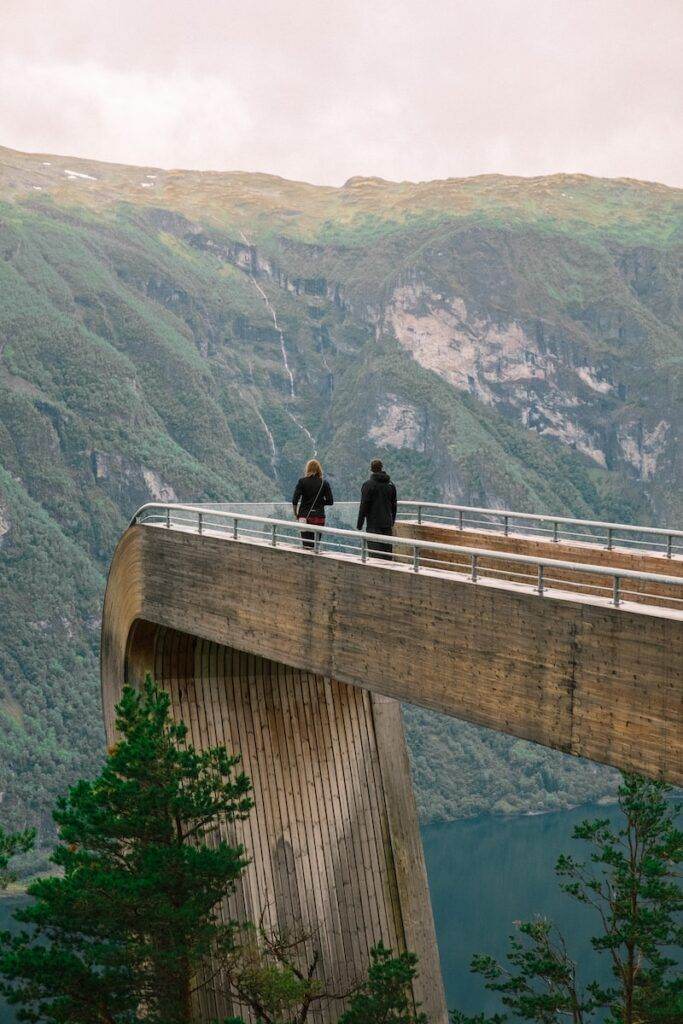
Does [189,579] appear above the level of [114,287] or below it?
below

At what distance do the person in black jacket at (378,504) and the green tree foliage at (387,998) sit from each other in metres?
4.24

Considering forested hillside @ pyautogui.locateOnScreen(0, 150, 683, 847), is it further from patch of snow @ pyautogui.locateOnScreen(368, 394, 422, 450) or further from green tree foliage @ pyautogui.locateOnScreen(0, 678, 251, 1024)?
green tree foliage @ pyautogui.locateOnScreen(0, 678, 251, 1024)

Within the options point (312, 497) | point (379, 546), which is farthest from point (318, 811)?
point (379, 546)

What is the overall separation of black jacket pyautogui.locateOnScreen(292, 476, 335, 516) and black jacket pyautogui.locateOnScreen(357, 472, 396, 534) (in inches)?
28.1

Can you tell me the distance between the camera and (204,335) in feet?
500

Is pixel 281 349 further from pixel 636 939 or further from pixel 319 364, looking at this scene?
pixel 636 939

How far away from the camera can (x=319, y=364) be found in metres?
158

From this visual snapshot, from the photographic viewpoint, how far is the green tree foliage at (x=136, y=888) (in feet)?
37.0

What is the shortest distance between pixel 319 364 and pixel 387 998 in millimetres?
147285

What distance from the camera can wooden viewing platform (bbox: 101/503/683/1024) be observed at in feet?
26.5

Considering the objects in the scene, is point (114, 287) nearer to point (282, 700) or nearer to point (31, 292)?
point (31, 292)

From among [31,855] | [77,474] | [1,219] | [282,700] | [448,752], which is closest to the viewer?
[282,700]

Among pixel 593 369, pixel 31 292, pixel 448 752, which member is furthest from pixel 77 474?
pixel 593 369

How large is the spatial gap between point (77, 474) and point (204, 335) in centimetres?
3579
